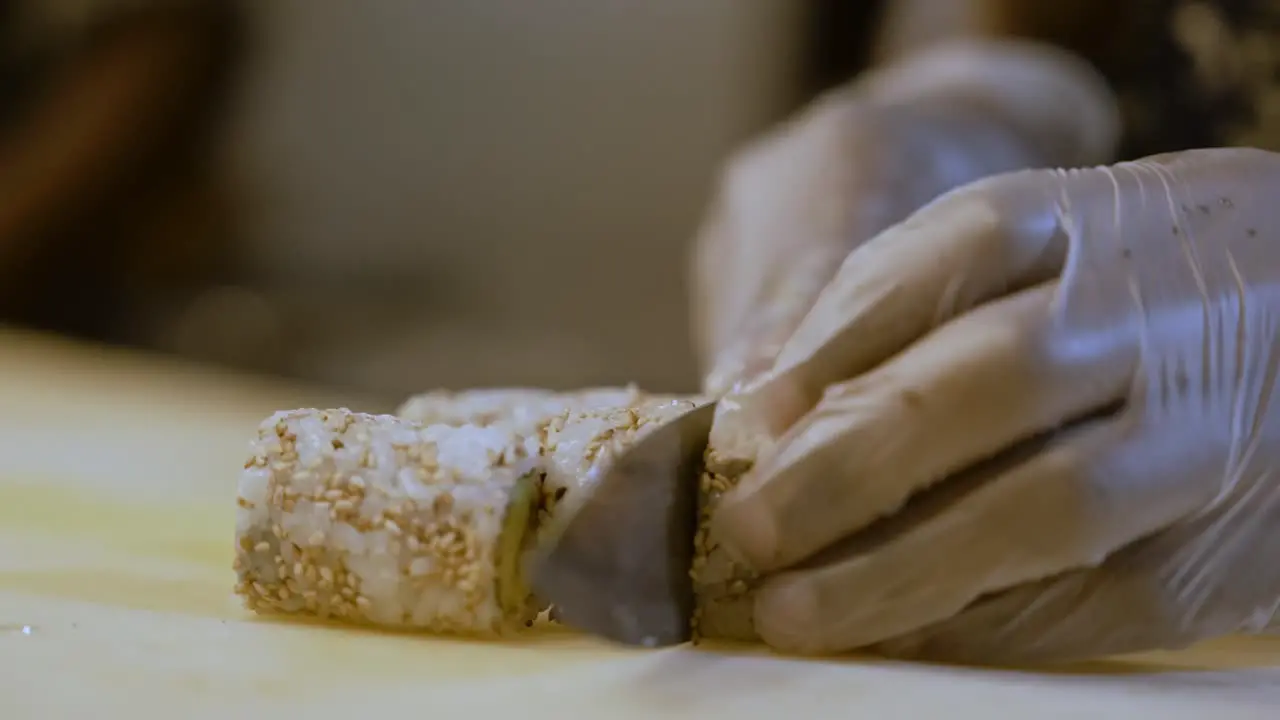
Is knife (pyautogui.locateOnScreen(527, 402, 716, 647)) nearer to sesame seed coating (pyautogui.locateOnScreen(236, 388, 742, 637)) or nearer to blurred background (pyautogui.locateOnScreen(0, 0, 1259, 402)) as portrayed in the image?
sesame seed coating (pyautogui.locateOnScreen(236, 388, 742, 637))

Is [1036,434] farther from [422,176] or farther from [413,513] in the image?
[422,176]

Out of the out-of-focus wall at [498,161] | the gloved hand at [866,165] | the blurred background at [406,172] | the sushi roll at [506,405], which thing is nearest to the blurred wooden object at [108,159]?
the blurred background at [406,172]

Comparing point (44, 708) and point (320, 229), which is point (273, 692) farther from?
point (320, 229)

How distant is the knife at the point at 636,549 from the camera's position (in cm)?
62

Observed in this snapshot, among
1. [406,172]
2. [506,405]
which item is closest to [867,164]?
[506,405]

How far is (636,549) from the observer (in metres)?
0.65

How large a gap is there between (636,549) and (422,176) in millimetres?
2121

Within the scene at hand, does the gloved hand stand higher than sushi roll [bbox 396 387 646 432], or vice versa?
the gloved hand

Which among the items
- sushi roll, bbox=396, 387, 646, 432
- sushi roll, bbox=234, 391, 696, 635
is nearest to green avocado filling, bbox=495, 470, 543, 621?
sushi roll, bbox=234, 391, 696, 635

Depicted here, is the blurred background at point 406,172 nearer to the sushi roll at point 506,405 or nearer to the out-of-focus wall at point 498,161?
the out-of-focus wall at point 498,161

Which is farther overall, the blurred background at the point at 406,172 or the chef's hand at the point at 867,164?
the blurred background at the point at 406,172

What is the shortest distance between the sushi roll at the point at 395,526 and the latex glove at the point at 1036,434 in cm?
14

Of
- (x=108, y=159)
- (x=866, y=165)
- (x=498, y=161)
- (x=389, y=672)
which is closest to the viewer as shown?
(x=389, y=672)

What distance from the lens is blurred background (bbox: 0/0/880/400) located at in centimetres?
246
